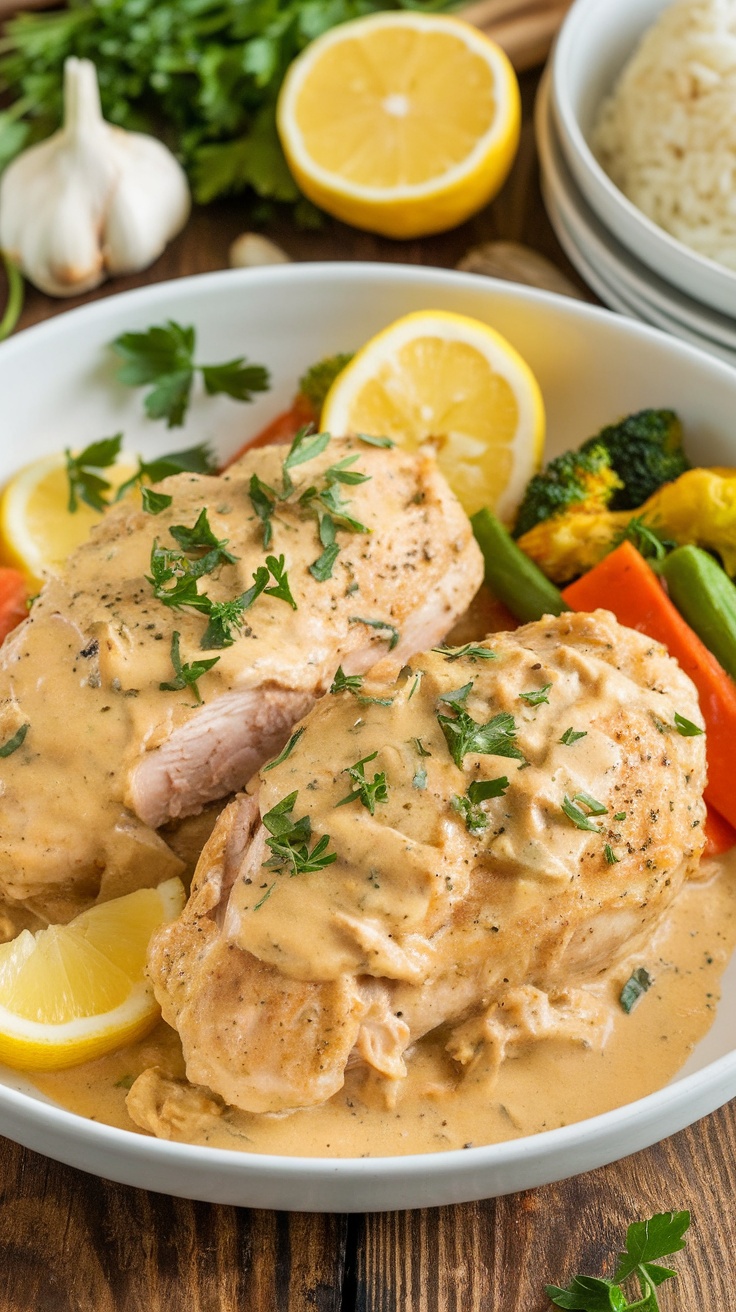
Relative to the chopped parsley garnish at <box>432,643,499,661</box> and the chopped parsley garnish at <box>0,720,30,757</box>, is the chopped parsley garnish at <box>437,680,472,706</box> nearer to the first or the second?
the chopped parsley garnish at <box>432,643,499,661</box>

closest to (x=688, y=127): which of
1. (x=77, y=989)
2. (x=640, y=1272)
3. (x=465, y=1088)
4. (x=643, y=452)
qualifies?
(x=643, y=452)

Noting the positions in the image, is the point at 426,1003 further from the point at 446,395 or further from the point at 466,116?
the point at 466,116

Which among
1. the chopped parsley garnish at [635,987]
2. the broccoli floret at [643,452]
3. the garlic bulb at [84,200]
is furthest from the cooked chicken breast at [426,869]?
the garlic bulb at [84,200]

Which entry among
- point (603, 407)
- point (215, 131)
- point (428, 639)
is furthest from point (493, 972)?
point (215, 131)

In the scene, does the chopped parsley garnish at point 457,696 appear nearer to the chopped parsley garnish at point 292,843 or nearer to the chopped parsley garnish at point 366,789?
the chopped parsley garnish at point 366,789

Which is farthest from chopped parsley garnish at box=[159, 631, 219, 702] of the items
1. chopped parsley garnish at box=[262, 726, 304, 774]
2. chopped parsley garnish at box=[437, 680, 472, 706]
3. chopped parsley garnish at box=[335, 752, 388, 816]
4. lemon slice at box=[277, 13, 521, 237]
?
lemon slice at box=[277, 13, 521, 237]

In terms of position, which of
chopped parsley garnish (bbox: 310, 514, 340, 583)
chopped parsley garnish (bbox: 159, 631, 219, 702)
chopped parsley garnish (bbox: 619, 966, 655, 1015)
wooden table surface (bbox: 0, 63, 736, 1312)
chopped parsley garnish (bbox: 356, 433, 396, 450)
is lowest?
wooden table surface (bbox: 0, 63, 736, 1312)
